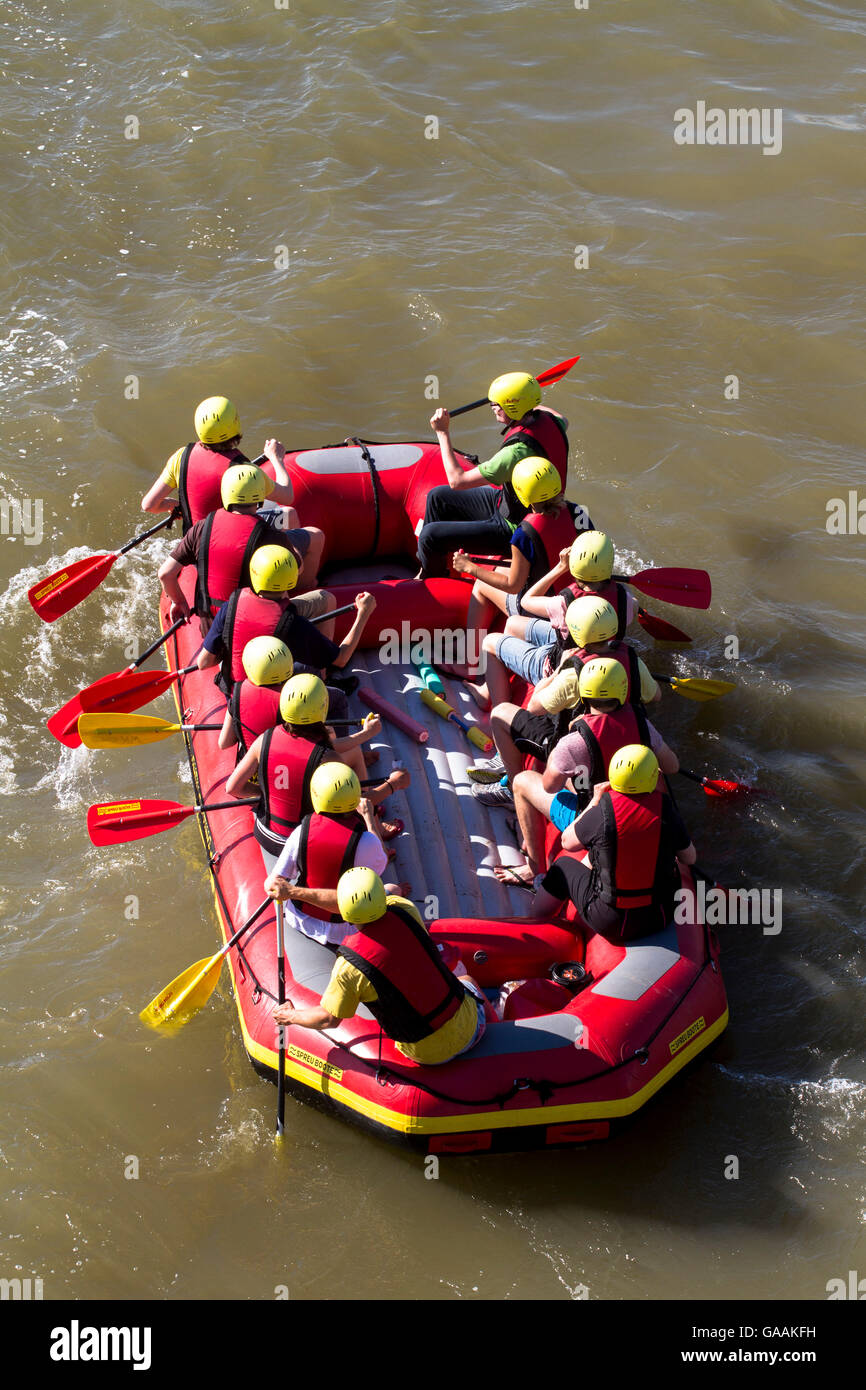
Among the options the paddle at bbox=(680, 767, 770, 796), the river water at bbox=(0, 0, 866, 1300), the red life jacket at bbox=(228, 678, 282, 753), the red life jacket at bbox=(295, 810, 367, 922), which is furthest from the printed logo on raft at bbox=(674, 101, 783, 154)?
the red life jacket at bbox=(295, 810, 367, 922)

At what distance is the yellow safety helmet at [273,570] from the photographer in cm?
619

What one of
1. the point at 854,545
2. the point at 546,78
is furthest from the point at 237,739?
the point at 546,78

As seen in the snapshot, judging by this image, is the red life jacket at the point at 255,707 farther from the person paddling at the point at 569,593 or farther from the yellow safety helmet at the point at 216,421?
the yellow safety helmet at the point at 216,421

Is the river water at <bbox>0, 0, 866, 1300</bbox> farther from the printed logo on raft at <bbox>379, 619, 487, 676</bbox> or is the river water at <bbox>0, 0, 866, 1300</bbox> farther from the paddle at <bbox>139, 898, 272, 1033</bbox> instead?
the printed logo on raft at <bbox>379, 619, 487, 676</bbox>

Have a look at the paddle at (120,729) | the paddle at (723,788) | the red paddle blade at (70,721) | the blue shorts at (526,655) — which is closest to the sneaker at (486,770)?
the blue shorts at (526,655)

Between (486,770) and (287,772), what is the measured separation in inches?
48.9

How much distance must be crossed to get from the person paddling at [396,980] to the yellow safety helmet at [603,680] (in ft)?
4.07

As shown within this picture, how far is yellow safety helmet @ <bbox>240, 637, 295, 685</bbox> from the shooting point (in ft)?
19.2

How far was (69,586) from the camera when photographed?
25.6ft

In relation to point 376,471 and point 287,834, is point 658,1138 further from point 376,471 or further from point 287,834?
point 376,471

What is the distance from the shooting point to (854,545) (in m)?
9.15

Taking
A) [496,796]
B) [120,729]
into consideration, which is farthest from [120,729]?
[496,796]

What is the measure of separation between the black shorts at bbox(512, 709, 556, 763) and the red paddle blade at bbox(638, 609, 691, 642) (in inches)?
55.6
